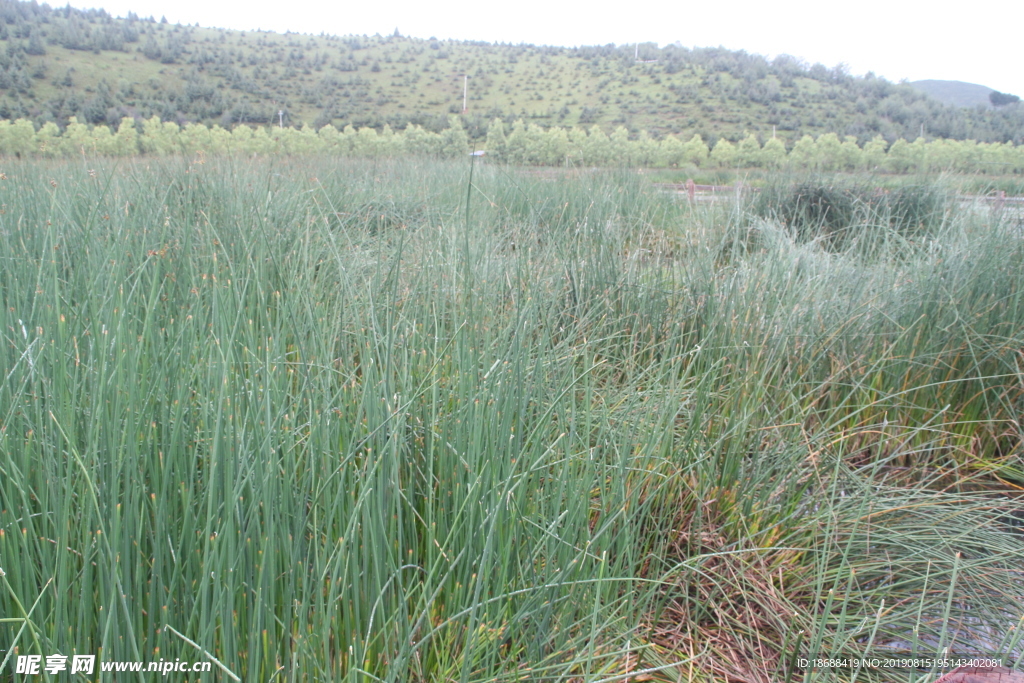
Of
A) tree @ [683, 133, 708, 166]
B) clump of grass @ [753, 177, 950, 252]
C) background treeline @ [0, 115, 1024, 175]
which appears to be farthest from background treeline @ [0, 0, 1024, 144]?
clump of grass @ [753, 177, 950, 252]

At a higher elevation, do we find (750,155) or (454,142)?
(750,155)

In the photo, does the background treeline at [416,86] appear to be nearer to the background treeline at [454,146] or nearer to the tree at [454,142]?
the background treeline at [454,146]

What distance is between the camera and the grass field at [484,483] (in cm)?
86

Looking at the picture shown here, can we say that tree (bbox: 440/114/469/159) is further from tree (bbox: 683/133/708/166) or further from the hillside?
the hillside

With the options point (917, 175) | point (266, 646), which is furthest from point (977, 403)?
point (917, 175)

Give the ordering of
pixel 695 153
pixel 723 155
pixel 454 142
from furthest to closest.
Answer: pixel 695 153 < pixel 723 155 < pixel 454 142

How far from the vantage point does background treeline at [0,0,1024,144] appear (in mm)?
25047

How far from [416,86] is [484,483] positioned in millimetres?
44055

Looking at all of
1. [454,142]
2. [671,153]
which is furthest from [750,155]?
[454,142]

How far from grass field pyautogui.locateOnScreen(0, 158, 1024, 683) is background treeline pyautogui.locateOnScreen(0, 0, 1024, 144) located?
65.7ft

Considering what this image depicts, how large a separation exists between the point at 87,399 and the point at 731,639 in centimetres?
148

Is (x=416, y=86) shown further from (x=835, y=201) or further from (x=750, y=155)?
(x=835, y=201)

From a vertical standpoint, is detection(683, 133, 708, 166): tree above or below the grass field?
above

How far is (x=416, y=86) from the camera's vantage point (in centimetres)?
4050
